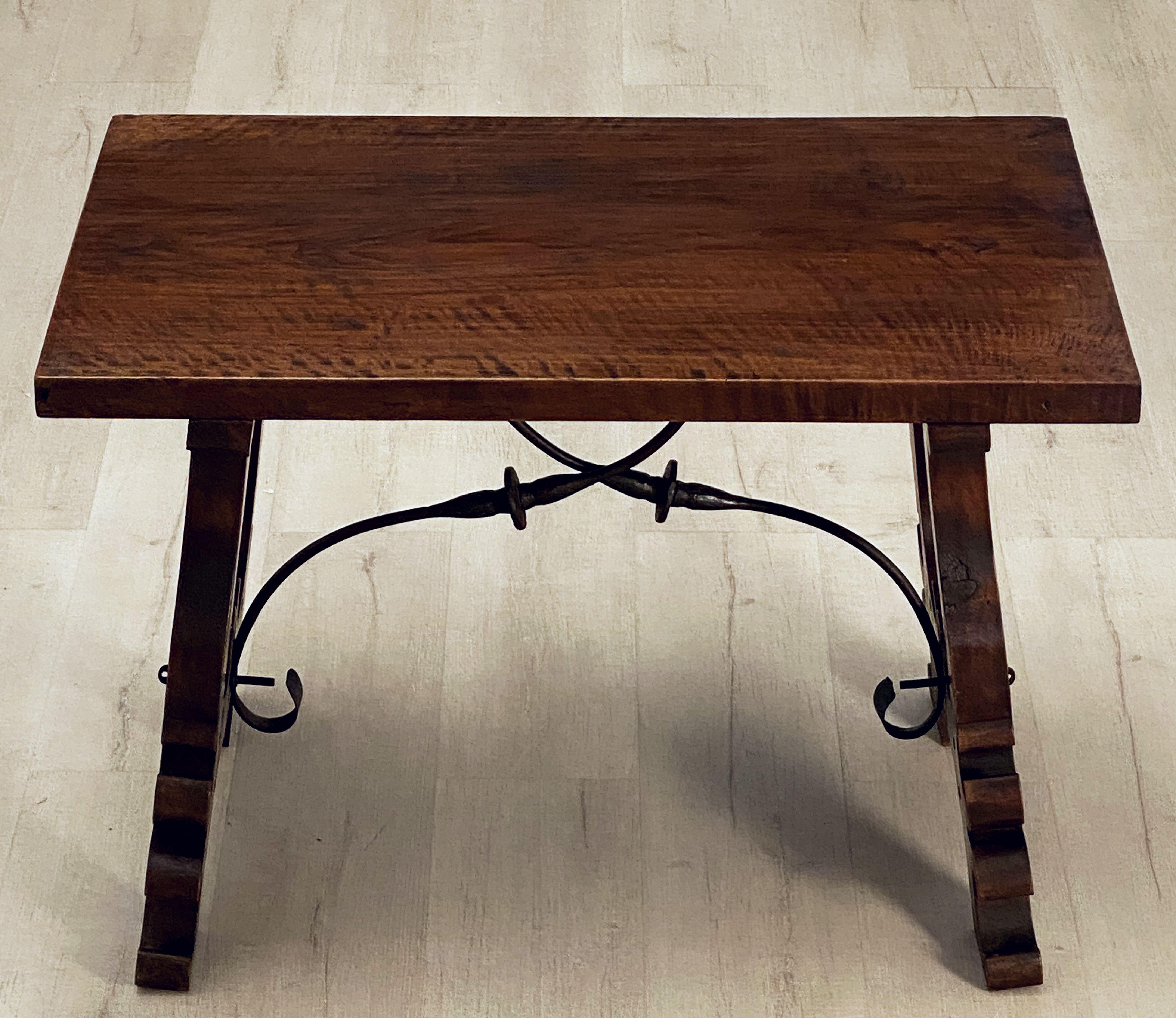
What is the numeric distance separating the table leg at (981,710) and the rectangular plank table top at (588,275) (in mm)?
144

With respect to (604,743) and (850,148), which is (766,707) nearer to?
(604,743)

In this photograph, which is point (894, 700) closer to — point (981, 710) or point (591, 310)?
point (981, 710)

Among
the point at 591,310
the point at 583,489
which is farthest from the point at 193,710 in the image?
the point at 591,310

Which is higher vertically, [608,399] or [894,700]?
[608,399]

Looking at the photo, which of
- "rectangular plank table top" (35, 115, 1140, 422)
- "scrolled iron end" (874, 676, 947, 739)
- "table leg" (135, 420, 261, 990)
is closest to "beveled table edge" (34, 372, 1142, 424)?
"rectangular plank table top" (35, 115, 1140, 422)

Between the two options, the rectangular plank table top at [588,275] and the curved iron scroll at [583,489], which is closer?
the rectangular plank table top at [588,275]

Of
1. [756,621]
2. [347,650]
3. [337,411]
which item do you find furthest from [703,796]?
[337,411]

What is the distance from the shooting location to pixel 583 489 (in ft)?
5.26

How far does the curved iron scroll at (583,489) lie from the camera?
5.00 feet

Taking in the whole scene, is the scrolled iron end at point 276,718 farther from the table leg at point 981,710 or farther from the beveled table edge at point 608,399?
the table leg at point 981,710

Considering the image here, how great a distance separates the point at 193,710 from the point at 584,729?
468 millimetres

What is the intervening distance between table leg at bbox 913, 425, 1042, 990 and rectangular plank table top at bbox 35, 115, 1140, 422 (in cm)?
14

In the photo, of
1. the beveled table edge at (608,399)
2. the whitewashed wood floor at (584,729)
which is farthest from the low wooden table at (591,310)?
the whitewashed wood floor at (584,729)

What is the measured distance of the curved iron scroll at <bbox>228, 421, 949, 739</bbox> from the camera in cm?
152
